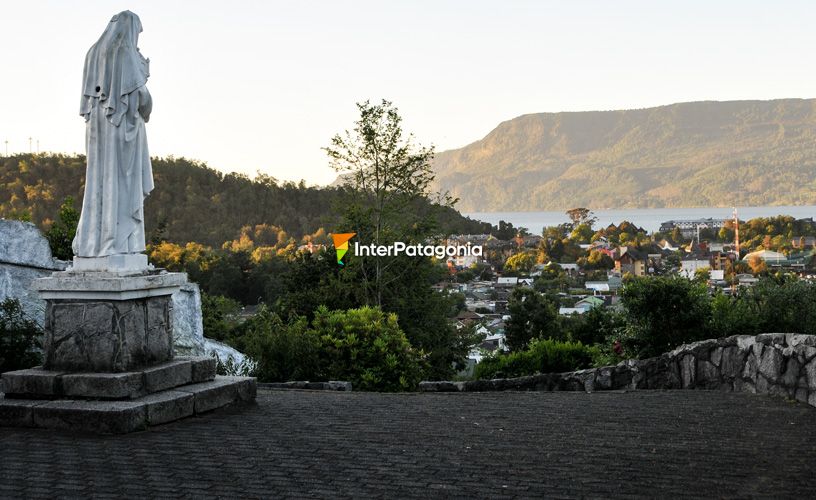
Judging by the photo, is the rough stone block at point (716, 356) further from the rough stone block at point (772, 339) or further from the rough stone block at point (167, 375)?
the rough stone block at point (167, 375)

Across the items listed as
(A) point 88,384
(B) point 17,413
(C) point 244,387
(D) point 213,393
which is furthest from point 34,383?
(C) point 244,387

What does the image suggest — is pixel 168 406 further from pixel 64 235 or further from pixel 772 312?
pixel 64 235

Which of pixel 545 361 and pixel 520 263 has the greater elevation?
pixel 520 263

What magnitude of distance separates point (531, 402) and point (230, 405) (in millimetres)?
3270

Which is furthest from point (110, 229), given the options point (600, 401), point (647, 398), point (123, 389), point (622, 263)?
point (622, 263)

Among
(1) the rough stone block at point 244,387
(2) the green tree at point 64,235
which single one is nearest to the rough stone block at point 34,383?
(1) the rough stone block at point 244,387

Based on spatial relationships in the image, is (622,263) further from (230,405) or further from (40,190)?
(230,405)

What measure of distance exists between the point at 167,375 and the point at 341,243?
2053 cm

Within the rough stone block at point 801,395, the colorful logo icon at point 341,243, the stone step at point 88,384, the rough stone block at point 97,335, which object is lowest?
the rough stone block at point 801,395

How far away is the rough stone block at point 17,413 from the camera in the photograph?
22.9 ft

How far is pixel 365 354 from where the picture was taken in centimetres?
1316

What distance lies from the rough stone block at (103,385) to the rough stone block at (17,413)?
0.93ft

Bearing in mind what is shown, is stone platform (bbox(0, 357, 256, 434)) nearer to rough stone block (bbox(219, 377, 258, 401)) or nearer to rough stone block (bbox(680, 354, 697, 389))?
rough stone block (bbox(219, 377, 258, 401))

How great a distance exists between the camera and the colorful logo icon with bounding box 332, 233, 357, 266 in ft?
90.9
